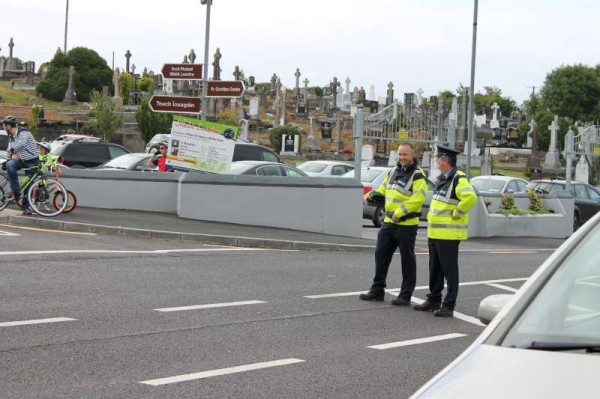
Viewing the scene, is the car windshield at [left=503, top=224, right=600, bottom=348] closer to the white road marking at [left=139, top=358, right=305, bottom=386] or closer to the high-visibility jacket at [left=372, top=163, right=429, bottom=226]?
the white road marking at [left=139, top=358, right=305, bottom=386]

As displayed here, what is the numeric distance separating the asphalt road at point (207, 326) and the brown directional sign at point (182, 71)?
812 centimetres

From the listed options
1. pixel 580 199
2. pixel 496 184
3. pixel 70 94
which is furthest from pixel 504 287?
pixel 70 94

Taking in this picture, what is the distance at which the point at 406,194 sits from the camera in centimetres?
1225

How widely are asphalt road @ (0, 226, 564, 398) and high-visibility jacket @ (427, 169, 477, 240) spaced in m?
0.95

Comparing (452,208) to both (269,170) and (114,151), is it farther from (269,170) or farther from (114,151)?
(114,151)

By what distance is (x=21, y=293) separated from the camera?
1114cm

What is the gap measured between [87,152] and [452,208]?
22534 mm

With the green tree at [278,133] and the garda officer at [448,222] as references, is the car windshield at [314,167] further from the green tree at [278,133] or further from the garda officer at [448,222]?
the green tree at [278,133]

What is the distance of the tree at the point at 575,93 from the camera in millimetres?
108438

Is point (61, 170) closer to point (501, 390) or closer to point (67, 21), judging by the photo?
point (501, 390)

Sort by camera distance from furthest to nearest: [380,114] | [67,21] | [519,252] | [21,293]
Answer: [67,21]
[380,114]
[519,252]
[21,293]

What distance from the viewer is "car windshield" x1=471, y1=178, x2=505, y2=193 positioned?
3181 cm

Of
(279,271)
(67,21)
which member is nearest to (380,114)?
(279,271)

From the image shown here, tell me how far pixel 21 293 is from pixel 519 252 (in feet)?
44.9
